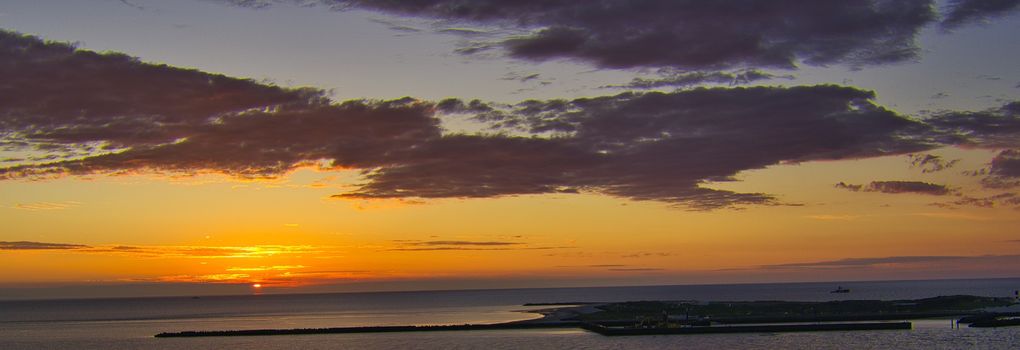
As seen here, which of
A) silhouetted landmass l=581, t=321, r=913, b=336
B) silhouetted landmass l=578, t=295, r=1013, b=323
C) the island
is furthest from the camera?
silhouetted landmass l=578, t=295, r=1013, b=323

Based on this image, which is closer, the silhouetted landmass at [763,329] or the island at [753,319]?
the silhouetted landmass at [763,329]

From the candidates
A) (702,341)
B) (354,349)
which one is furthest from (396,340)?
(702,341)

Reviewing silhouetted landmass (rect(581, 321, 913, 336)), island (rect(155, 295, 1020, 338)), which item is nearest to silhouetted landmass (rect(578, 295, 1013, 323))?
island (rect(155, 295, 1020, 338))

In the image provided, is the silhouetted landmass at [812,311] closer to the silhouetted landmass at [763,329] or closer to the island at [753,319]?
the island at [753,319]

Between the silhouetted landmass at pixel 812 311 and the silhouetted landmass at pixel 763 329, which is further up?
the silhouetted landmass at pixel 812 311

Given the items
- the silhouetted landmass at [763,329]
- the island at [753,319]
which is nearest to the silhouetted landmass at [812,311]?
the island at [753,319]

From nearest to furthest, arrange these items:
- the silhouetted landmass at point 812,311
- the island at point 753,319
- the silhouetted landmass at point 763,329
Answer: the silhouetted landmass at point 763,329
the island at point 753,319
the silhouetted landmass at point 812,311

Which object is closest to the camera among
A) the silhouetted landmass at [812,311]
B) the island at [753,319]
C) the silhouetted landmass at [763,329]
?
the silhouetted landmass at [763,329]

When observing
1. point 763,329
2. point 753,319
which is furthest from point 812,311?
point 763,329

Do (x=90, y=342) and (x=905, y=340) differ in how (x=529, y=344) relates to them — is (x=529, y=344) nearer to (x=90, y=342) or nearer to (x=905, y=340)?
(x=905, y=340)

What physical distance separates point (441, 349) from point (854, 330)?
45.6 m

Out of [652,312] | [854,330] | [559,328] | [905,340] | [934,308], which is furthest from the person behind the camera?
[652,312]

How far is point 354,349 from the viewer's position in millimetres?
94062

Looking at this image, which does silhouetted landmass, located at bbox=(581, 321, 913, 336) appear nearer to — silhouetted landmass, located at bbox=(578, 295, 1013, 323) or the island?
the island
